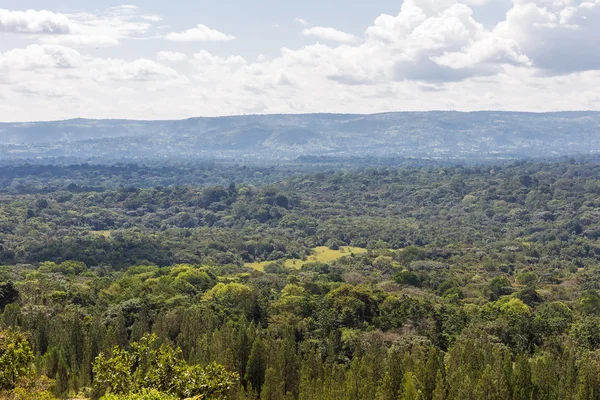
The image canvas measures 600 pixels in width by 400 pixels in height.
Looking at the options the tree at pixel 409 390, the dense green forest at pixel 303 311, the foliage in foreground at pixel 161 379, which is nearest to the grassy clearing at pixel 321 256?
the dense green forest at pixel 303 311

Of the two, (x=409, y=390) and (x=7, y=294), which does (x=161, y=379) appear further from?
(x=7, y=294)

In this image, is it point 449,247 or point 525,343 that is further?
point 449,247

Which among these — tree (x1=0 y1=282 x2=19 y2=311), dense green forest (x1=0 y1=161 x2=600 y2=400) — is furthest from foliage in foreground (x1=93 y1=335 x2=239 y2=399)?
tree (x1=0 y1=282 x2=19 y2=311)

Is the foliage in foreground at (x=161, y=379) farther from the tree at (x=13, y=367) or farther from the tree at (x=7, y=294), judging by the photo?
the tree at (x=7, y=294)

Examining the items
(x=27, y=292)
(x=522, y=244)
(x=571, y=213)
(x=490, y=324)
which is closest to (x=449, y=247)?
(x=522, y=244)

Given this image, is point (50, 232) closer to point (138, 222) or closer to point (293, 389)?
point (138, 222)

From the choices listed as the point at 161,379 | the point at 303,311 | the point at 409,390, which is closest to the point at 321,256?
the point at 303,311
